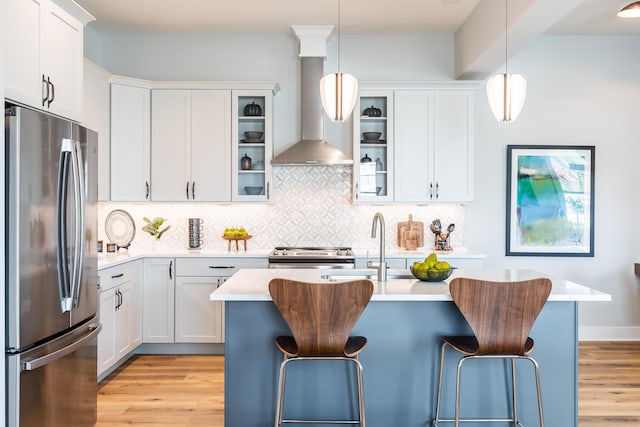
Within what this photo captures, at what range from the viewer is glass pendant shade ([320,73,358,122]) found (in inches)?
120

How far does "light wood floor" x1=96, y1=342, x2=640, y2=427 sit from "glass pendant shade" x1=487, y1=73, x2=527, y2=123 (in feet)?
6.25

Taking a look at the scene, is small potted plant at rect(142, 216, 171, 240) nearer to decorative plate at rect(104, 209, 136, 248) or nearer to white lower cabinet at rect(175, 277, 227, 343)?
decorative plate at rect(104, 209, 136, 248)

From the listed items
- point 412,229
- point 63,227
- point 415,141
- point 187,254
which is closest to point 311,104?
point 415,141

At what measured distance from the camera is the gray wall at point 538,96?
5.22 meters

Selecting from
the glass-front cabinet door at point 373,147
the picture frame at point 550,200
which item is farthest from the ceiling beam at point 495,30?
the picture frame at point 550,200

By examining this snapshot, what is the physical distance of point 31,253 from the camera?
236 cm

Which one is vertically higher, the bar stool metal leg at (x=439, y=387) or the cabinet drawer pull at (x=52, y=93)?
the cabinet drawer pull at (x=52, y=93)

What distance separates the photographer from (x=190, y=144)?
489cm

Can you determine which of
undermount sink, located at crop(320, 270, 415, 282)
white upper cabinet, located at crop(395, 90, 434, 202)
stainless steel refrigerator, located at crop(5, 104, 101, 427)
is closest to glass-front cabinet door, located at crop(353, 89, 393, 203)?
white upper cabinet, located at crop(395, 90, 434, 202)

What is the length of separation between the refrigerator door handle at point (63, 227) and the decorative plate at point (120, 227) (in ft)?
7.55

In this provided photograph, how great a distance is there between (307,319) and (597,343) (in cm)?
390

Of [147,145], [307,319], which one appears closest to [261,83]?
[147,145]

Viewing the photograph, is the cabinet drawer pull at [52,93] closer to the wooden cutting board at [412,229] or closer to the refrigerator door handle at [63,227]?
the refrigerator door handle at [63,227]

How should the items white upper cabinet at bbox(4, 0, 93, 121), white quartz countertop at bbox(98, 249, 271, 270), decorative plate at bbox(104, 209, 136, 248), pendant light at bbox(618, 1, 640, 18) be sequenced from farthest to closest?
decorative plate at bbox(104, 209, 136, 248) < white quartz countertop at bbox(98, 249, 271, 270) < pendant light at bbox(618, 1, 640, 18) < white upper cabinet at bbox(4, 0, 93, 121)
